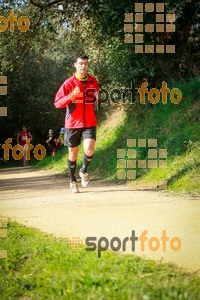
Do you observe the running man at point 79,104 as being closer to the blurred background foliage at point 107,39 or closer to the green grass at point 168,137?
the green grass at point 168,137

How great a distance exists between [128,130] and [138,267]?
39.4 ft

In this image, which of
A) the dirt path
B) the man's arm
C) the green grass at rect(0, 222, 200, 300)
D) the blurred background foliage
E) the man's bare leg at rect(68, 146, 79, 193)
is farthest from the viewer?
the blurred background foliage

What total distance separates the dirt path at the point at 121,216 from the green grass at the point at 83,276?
1.01 ft

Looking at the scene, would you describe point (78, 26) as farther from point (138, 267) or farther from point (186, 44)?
point (138, 267)

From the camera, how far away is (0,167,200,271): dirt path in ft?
14.4

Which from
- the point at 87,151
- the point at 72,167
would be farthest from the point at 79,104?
the point at 72,167

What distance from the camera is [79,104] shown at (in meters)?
9.28

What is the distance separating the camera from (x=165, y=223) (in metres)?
5.31

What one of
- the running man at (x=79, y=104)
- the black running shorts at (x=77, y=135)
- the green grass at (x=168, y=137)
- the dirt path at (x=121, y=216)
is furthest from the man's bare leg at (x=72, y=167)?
the green grass at (x=168, y=137)

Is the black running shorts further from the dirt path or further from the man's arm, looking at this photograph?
the dirt path

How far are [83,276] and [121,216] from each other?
2410mm

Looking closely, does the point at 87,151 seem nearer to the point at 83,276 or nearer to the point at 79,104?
the point at 79,104

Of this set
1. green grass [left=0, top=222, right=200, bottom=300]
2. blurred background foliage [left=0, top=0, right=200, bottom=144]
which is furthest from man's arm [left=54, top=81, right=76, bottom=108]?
blurred background foliage [left=0, top=0, right=200, bottom=144]

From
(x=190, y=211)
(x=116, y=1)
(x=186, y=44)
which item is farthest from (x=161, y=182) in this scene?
(x=186, y=44)
